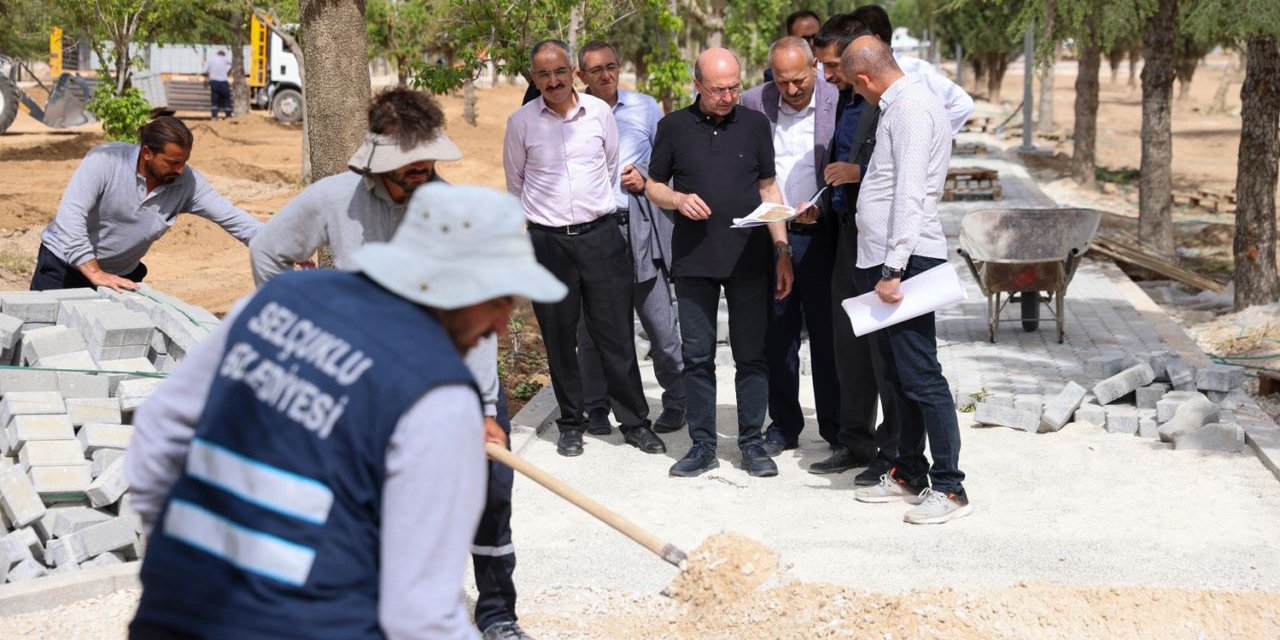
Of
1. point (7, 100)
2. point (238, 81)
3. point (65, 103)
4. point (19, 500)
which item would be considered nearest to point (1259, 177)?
point (19, 500)

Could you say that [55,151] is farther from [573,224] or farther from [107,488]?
[107,488]

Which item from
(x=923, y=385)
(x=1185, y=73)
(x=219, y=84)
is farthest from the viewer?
(x=1185, y=73)

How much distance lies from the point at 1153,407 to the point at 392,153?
521 cm

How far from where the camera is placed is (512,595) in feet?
15.3

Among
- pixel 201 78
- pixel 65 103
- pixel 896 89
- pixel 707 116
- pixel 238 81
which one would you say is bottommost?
pixel 707 116

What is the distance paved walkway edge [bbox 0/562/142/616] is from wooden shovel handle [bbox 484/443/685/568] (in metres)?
2.03

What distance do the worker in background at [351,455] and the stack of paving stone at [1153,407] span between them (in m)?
5.67

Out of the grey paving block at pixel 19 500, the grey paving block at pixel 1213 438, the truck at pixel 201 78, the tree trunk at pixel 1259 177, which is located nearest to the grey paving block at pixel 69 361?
the grey paving block at pixel 19 500

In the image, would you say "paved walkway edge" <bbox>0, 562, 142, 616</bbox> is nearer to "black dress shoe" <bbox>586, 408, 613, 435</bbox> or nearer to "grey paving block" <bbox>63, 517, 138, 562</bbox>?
"grey paving block" <bbox>63, 517, 138, 562</bbox>

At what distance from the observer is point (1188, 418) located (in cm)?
730

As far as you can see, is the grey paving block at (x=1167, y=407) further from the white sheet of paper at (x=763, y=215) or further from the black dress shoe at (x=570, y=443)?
the black dress shoe at (x=570, y=443)

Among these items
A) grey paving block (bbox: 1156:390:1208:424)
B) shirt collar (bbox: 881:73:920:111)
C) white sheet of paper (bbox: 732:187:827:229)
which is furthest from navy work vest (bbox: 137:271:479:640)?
grey paving block (bbox: 1156:390:1208:424)

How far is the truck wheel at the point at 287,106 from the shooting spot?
3969 cm

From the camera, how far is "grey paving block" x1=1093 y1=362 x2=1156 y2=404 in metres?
7.81
